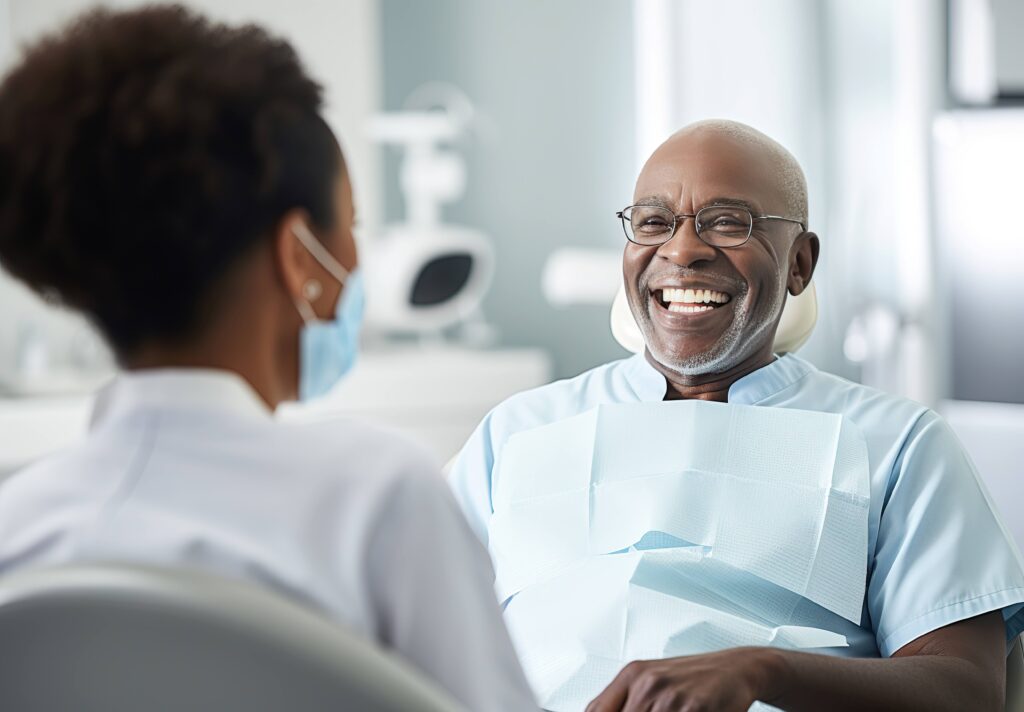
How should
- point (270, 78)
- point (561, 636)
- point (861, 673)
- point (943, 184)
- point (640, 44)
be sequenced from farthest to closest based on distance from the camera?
point (640, 44) → point (943, 184) → point (561, 636) → point (861, 673) → point (270, 78)

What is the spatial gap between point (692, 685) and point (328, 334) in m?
0.43

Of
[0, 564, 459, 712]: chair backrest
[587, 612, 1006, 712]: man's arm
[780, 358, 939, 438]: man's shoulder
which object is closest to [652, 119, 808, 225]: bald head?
[780, 358, 939, 438]: man's shoulder

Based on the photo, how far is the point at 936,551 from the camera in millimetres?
1234

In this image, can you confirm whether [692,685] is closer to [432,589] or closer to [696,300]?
[432,589]

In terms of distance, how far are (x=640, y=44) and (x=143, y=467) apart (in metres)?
2.15

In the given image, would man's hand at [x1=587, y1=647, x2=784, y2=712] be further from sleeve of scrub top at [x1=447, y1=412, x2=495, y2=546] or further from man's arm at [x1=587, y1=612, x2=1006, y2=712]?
sleeve of scrub top at [x1=447, y1=412, x2=495, y2=546]

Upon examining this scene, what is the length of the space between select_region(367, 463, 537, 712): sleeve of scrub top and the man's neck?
2.65 feet

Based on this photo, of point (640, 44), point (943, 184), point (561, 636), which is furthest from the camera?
point (640, 44)

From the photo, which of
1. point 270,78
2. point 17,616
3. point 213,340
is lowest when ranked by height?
point 17,616

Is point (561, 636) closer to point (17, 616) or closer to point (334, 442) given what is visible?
point (334, 442)

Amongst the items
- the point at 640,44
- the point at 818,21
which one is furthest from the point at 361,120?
the point at 818,21

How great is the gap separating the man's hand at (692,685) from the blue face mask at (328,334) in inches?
14.4

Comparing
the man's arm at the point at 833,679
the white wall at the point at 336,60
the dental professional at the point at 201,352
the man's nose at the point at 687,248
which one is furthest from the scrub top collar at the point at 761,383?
the white wall at the point at 336,60

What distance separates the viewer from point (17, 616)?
63cm
